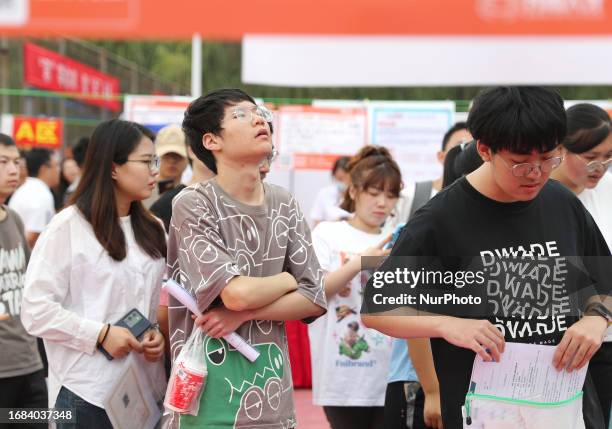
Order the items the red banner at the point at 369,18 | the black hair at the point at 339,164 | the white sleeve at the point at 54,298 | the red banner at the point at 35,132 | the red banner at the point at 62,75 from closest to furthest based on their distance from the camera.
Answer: the red banner at the point at 369,18 < the white sleeve at the point at 54,298 < the black hair at the point at 339,164 < the red banner at the point at 35,132 < the red banner at the point at 62,75

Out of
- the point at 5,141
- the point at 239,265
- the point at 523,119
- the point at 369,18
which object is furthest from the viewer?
the point at 5,141

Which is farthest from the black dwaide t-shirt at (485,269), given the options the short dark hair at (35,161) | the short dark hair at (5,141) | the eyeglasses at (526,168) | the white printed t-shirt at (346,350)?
the short dark hair at (35,161)

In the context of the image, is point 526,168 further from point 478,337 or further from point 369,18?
point 369,18

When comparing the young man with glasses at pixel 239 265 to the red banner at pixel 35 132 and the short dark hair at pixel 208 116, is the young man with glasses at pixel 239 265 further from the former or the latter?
the red banner at pixel 35 132

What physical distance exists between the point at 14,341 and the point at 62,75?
43.9 ft

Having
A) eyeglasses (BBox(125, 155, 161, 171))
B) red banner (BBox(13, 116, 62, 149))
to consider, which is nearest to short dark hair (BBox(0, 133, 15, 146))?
eyeglasses (BBox(125, 155, 161, 171))

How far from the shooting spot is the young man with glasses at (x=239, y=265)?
2785 millimetres

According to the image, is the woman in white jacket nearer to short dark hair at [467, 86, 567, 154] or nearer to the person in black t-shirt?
the person in black t-shirt

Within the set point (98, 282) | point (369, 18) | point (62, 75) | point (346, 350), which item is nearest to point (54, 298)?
point (98, 282)

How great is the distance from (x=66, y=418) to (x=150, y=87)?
24508 mm

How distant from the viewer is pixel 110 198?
353 centimetres

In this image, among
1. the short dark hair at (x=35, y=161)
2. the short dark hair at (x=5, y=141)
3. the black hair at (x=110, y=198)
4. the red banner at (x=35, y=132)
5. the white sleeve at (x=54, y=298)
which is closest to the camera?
the white sleeve at (x=54, y=298)

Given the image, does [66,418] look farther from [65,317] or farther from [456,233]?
[456,233]

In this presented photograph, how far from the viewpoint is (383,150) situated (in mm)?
4750
